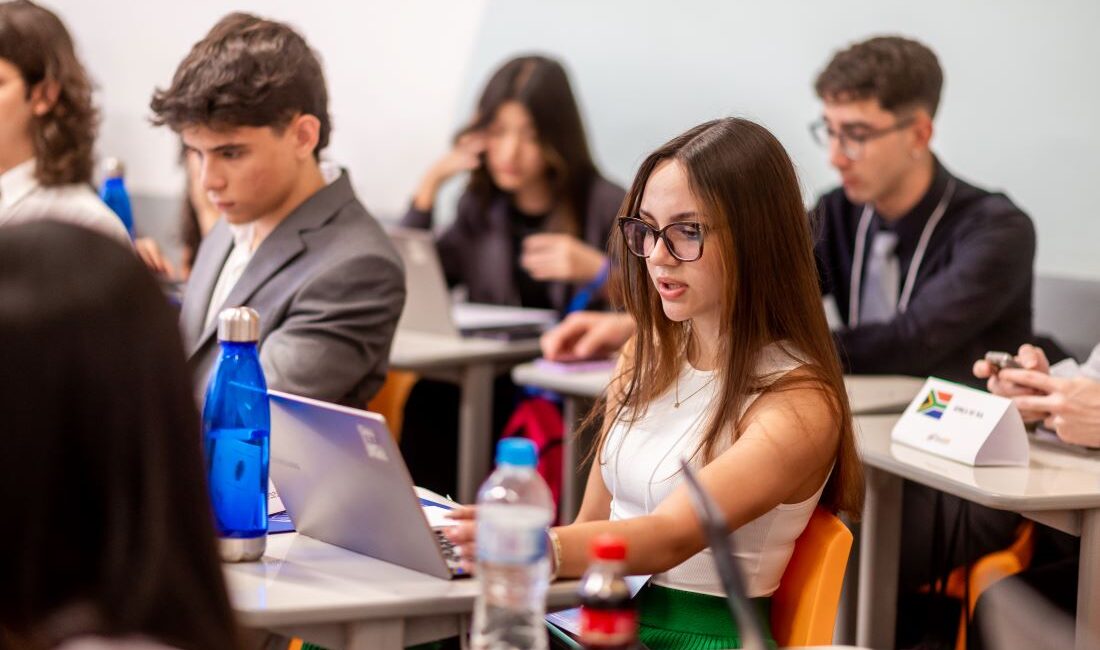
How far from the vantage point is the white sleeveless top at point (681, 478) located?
1.84 meters

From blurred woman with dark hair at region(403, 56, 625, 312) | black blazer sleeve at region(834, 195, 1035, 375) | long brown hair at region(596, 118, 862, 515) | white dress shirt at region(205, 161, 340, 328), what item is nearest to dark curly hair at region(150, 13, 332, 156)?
white dress shirt at region(205, 161, 340, 328)

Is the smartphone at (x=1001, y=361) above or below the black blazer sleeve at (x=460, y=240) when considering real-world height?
above

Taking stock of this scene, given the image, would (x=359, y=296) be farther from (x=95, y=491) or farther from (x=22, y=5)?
(x=95, y=491)

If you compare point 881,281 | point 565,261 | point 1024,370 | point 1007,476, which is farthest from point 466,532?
point 565,261

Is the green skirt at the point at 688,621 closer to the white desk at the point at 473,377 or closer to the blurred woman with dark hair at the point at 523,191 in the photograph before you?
the white desk at the point at 473,377

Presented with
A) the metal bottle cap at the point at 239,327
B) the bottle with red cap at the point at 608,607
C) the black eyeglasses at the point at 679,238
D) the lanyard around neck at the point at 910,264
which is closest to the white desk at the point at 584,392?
the lanyard around neck at the point at 910,264

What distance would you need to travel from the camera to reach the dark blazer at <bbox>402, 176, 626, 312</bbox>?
14.0ft

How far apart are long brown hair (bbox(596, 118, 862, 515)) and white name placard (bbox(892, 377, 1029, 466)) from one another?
637mm

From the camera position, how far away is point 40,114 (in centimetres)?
308

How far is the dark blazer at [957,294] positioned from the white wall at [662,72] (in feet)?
1.31

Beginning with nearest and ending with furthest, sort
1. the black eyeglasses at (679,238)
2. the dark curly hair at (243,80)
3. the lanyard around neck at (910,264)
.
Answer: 1. the black eyeglasses at (679,238)
2. the dark curly hair at (243,80)
3. the lanyard around neck at (910,264)

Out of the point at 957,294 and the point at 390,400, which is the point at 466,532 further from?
the point at 957,294

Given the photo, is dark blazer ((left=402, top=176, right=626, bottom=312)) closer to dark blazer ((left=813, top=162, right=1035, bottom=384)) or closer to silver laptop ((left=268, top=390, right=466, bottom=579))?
dark blazer ((left=813, top=162, right=1035, bottom=384))

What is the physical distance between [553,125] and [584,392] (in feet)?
4.49
